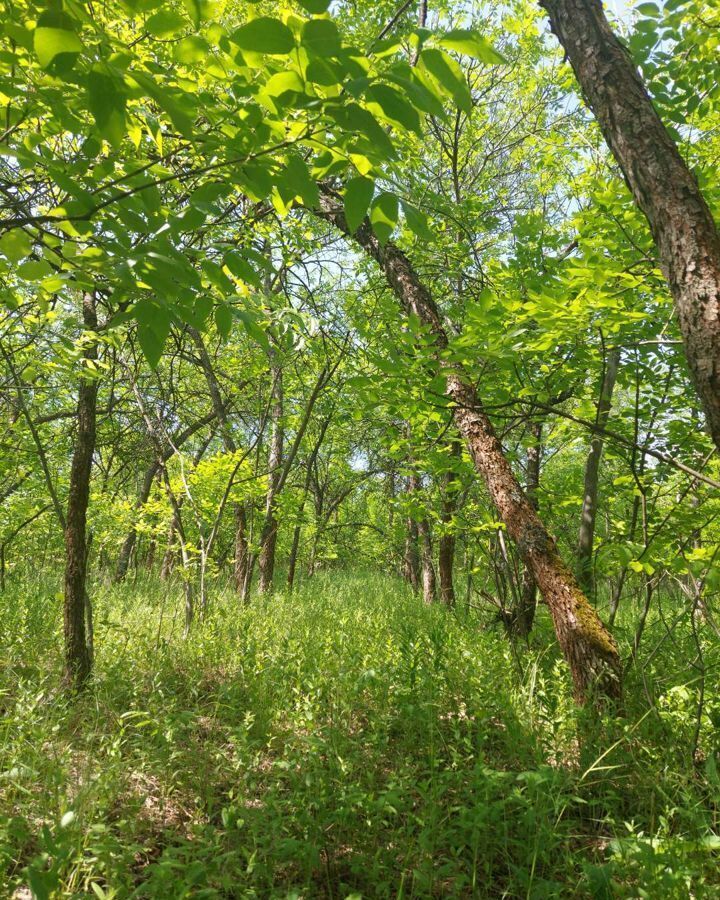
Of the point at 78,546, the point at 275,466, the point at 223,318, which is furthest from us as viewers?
the point at 275,466

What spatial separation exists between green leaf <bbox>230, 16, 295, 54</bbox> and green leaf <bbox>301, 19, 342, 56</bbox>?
0.05 m

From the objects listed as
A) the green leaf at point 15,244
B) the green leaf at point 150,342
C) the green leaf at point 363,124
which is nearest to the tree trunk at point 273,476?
the green leaf at point 15,244

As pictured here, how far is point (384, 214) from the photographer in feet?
4.07

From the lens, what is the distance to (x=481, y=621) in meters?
5.97

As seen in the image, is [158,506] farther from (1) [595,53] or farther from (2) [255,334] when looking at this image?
(1) [595,53]


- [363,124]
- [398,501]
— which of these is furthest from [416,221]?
[398,501]

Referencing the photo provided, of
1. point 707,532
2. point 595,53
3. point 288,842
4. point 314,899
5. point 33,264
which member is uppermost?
point 595,53

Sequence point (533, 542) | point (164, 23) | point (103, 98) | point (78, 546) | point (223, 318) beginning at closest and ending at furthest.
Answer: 1. point (103, 98)
2. point (164, 23)
3. point (223, 318)
4. point (533, 542)
5. point (78, 546)

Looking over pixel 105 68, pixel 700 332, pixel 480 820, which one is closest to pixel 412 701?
pixel 480 820

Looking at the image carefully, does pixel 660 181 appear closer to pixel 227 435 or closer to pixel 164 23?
pixel 164 23

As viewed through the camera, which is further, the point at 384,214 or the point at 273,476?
the point at 273,476

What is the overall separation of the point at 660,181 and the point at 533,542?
2.34 m

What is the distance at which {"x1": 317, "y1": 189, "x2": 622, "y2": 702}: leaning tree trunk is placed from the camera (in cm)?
321

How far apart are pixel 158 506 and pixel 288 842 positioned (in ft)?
19.8
